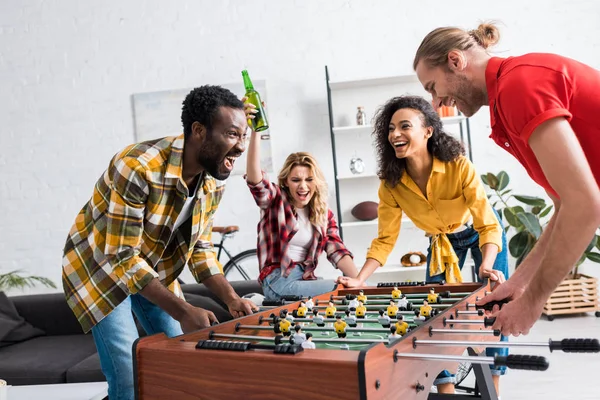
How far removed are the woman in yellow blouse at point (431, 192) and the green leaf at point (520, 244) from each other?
1.97m

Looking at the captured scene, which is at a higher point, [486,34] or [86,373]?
[486,34]

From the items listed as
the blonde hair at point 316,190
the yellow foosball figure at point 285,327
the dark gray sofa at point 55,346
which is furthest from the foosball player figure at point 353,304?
the dark gray sofa at point 55,346

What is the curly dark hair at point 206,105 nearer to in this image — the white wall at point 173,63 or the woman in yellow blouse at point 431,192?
the woman in yellow blouse at point 431,192

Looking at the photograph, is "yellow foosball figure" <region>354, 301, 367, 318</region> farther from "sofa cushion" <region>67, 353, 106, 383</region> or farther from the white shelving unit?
the white shelving unit

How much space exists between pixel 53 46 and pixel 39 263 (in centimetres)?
202

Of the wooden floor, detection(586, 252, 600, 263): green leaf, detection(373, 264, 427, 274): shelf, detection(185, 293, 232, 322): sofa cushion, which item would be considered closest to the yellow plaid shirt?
detection(185, 293, 232, 322): sofa cushion

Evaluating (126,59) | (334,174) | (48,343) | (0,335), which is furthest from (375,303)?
(126,59)

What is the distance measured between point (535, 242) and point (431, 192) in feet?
7.49

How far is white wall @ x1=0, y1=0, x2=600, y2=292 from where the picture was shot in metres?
4.86

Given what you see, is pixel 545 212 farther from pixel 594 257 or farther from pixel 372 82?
pixel 372 82

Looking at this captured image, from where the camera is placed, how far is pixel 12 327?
3.28 metres

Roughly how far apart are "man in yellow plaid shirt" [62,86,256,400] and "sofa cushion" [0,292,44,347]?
5.74ft

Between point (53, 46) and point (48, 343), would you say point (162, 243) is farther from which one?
point (53, 46)

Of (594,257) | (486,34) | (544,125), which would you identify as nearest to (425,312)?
(544,125)
